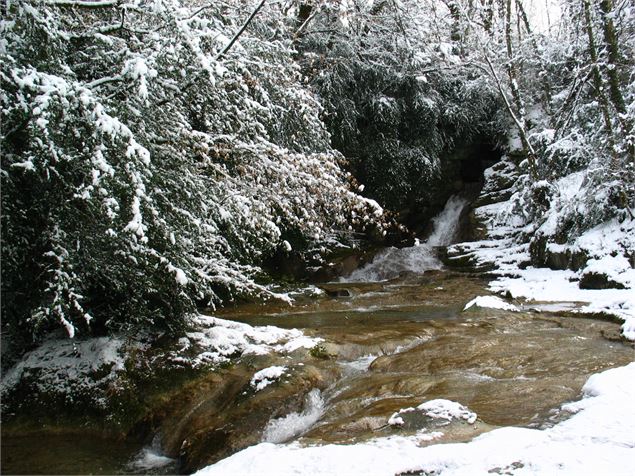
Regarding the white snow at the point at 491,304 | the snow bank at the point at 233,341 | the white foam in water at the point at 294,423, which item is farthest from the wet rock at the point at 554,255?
the white foam in water at the point at 294,423

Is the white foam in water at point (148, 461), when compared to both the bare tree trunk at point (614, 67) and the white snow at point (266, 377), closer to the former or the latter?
the white snow at point (266, 377)

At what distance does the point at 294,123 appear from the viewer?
24.0ft

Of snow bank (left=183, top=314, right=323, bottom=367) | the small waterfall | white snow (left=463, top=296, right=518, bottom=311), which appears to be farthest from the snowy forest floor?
the small waterfall

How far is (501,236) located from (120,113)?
34.6ft

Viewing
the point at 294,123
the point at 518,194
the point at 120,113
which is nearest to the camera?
the point at 120,113

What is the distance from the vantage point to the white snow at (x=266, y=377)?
4.12 metres

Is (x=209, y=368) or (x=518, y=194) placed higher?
(x=518, y=194)

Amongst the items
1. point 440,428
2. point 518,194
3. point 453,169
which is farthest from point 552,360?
point 453,169

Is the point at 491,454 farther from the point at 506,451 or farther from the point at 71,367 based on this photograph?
the point at 71,367

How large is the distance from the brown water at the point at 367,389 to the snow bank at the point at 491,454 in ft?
0.77

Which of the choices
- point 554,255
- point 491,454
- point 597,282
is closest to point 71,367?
point 491,454

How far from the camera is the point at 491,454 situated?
2.42m

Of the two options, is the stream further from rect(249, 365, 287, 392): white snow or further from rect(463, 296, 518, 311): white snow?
rect(463, 296, 518, 311): white snow

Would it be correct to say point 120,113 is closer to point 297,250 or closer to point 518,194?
Result: point 297,250
